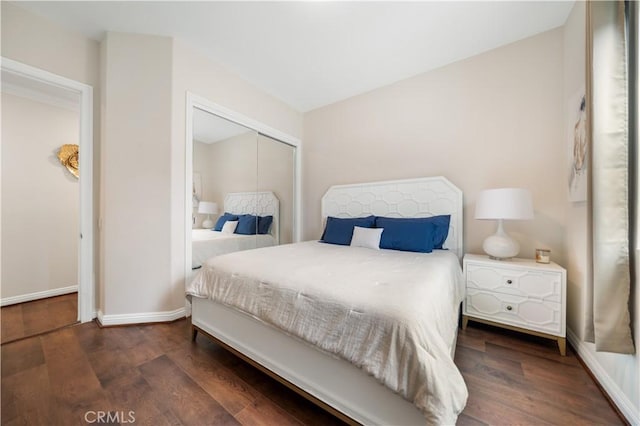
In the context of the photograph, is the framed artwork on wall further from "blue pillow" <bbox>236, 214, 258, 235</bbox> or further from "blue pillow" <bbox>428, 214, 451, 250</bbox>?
"blue pillow" <bbox>236, 214, 258, 235</bbox>

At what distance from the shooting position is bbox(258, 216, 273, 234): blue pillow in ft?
10.8

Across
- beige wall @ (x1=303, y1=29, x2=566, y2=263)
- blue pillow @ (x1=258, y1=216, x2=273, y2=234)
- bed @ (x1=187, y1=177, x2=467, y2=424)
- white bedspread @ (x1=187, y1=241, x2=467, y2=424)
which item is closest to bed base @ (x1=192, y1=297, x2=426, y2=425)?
bed @ (x1=187, y1=177, x2=467, y2=424)

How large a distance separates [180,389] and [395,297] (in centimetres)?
139

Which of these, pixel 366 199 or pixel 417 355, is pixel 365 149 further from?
pixel 417 355

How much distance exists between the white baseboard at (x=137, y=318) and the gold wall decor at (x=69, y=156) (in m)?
2.01

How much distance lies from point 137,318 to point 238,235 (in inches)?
49.2

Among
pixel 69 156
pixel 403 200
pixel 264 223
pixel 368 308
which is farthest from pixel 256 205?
pixel 368 308

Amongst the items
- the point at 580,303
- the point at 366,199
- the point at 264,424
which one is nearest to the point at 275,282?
the point at 264,424

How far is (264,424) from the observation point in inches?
46.3

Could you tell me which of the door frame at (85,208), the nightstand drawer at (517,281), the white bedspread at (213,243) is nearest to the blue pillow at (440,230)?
the nightstand drawer at (517,281)

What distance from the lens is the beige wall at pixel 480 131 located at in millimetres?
2174

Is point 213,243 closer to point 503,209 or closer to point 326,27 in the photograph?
point 326,27

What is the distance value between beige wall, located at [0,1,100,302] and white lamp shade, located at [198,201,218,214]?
0.91 meters

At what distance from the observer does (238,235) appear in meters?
2.99
